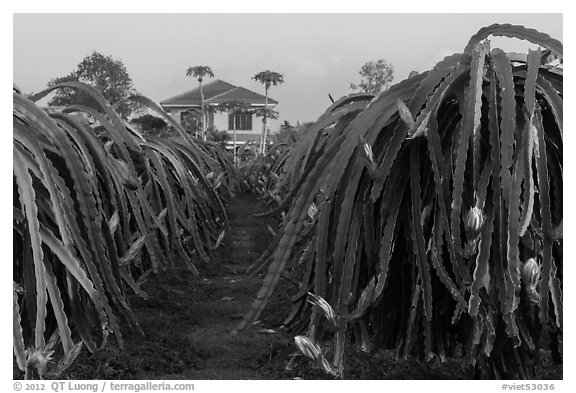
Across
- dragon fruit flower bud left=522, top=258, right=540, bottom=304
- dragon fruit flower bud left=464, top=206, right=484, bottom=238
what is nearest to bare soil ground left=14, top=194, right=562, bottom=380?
dragon fruit flower bud left=522, top=258, right=540, bottom=304

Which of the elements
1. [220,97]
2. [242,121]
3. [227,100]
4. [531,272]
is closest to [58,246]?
[531,272]

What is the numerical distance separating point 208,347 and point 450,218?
99 centimetres

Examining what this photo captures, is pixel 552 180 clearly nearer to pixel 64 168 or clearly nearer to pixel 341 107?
pixel 341 107

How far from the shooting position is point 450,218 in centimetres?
125

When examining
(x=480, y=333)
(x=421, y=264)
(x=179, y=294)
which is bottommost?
(x=179, y=294)

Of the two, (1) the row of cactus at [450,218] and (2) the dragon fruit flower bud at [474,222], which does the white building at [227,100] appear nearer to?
(1) the row of cactus at [450,218]

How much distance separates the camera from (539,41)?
130cm

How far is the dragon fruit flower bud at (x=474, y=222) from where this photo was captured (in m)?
1.15

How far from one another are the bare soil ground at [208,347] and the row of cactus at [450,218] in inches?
7.8

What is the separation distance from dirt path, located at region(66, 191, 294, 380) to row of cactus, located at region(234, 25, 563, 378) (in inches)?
18.3

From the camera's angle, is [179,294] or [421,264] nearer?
[421,264]

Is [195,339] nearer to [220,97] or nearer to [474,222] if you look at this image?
[474,222]
